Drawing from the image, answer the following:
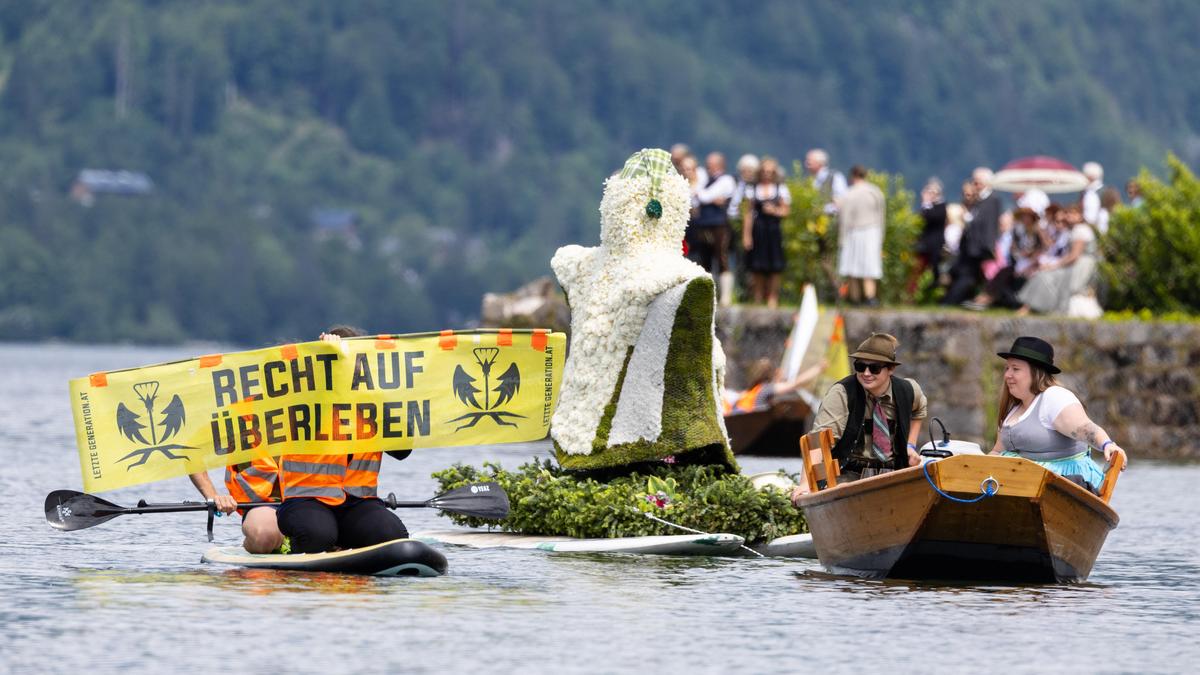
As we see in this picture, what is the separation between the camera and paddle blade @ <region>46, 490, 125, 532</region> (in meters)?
16.7

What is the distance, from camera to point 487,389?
17.1m

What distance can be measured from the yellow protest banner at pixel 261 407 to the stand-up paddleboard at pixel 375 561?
759 mm

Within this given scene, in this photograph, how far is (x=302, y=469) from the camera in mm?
16156

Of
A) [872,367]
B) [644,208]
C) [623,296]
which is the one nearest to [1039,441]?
[872,367]

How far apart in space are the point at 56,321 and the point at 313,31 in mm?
47401

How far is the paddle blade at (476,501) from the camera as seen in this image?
56.1 ft

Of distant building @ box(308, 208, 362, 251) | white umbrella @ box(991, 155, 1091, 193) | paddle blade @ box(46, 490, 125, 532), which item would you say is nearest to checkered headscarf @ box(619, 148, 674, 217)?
paddle blade @ box(46, 490, 125, 532)

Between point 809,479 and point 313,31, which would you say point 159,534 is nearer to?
point 809,479

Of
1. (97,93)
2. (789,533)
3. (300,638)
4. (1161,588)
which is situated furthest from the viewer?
(97,93)

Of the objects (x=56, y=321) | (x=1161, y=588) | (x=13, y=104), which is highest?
(x=13, y=104)

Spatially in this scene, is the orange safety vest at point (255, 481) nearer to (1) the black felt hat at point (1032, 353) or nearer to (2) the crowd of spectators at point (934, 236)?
(1) the black felt hat at point (1032, 353)

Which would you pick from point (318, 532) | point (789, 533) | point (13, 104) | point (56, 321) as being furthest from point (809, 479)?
point (13, 104)

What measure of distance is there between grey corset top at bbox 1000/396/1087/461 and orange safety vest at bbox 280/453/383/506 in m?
4.22

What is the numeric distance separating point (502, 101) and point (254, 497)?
16043 centimetres
